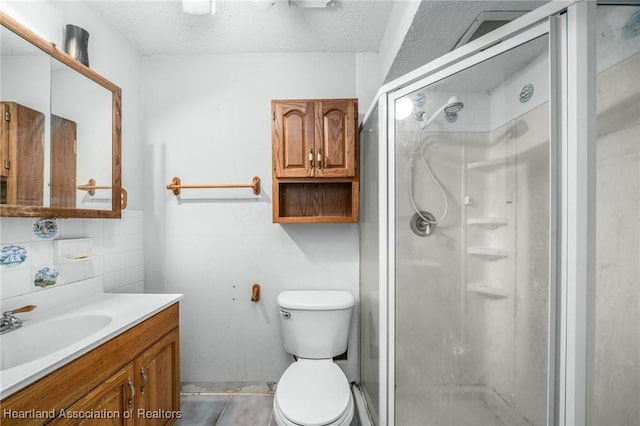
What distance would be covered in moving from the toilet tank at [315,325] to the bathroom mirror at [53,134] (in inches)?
43.3

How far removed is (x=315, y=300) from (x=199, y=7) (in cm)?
167

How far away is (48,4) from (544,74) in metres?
1.98

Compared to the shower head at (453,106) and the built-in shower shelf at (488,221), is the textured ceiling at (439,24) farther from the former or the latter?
the built-in shower shelf at (488,221)

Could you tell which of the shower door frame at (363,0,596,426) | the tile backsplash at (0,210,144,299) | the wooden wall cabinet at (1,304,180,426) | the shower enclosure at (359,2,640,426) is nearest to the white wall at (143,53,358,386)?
the tile backsplash at (0,210,144,299)

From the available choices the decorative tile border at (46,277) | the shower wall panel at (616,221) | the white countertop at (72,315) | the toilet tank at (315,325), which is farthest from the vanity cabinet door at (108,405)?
the shower wall panel at (616,221)

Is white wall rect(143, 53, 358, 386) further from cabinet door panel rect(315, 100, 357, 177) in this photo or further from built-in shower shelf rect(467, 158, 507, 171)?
built-in shower shelf rect(467, 158, 507, 171)

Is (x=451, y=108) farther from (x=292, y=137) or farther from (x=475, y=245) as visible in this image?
(x=292, y=137)

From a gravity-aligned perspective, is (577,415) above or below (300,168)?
below

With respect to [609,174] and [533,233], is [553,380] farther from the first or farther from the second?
[609,174]

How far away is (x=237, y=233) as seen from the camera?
177cm

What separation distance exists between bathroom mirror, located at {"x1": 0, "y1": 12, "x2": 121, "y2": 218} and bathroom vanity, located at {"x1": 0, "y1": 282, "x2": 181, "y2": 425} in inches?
17.7

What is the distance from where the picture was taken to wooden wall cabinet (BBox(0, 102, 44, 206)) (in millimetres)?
950

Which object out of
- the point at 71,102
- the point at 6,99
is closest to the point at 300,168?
the point at 71,102

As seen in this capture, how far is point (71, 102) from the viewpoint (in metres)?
1.21
